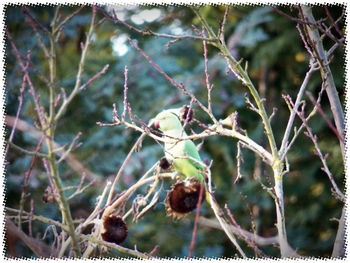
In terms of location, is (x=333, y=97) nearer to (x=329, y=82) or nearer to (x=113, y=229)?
(x=329, y=82)

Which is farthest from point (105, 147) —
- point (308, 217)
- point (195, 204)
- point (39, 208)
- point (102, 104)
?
point (195, 204)

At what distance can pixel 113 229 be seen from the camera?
201cm

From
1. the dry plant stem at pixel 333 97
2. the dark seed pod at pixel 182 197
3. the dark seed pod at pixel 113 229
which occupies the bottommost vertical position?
the dark seed pod at pixel 113 229

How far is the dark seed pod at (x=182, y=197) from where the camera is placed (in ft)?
6.75

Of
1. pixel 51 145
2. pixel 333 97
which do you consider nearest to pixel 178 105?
pixel 333 97

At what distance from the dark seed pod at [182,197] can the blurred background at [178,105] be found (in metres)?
2.44

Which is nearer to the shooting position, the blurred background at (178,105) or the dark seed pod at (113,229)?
the dark seed pod at (113,229)

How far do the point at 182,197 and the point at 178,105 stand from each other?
3004 millimetres

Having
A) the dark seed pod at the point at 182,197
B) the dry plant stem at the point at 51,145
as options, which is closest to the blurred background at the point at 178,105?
the dark seed pod at the point at 182,197

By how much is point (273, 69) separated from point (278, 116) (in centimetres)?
63

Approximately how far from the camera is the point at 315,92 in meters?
5.21

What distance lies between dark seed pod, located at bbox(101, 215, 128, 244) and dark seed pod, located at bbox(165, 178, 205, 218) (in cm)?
22

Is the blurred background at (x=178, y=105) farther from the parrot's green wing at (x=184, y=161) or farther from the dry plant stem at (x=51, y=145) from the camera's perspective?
the dry plant stem at (x=51, y=145)

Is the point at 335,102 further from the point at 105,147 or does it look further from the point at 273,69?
the point at 273,69
